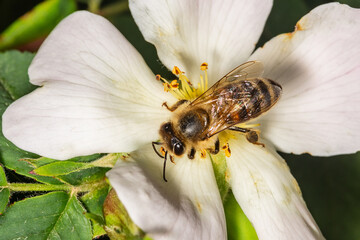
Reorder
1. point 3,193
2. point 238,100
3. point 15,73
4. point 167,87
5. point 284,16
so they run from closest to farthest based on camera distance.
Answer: point 238,100 < point 3,193 < point 167,87 < point 15,73 < point 284,16

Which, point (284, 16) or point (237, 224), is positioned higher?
point (284, 16)

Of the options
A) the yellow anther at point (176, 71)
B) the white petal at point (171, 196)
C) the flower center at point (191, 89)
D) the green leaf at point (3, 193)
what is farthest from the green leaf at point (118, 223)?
the yellow anther at point (176, 71)

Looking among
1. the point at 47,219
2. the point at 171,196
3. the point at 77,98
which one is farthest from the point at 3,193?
the point at 171,196

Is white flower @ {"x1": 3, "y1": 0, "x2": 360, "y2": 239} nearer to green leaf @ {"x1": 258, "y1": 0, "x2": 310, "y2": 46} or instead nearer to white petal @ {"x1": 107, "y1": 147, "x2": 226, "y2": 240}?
white petal @ {"x1": 107, "y1": 147, "x2": 226, "y2": 240}

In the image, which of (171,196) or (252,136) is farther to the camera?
(252,136)

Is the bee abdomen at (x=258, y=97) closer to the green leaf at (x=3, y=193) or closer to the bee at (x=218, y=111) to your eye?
the bee at (x=218, y=111)

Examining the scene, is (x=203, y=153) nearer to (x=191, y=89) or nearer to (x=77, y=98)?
(x=191, y=89)
